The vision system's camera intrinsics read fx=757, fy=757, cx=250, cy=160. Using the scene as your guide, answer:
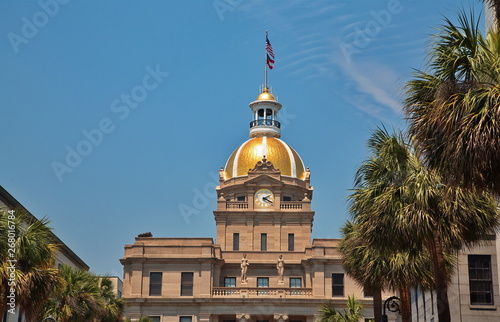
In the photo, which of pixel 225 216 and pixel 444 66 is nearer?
pixel 444 66

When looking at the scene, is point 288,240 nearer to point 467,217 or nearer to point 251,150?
point 251,150

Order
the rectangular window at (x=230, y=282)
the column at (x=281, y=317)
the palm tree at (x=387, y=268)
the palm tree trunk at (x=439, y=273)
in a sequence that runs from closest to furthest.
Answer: the palm tree trunk at (x=439, y=273), the palm tree at (x=387, y=268), the column at (x=281, y=317), the rectangular window at (x=230, y=282)

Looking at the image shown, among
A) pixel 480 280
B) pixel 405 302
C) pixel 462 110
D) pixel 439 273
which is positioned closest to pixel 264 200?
pixel 480 280

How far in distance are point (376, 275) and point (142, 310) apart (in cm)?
4188

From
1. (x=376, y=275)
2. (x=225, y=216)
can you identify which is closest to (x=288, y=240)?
(x=225, y=216)

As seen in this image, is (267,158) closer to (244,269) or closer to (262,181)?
(262,181)

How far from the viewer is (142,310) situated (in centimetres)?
7044

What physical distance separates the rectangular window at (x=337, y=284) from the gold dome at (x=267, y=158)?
18.2m

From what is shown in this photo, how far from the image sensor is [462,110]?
16.0 meters

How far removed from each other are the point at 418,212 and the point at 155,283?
5090cm

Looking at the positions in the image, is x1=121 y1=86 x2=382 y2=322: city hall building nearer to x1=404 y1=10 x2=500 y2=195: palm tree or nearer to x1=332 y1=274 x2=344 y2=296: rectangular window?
x1=332 y1=274 x2=344 y2=296: rectangular window

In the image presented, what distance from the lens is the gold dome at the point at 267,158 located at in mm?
86562

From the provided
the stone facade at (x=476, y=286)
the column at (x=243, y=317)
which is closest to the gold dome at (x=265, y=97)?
the column at (x=243, y=317)

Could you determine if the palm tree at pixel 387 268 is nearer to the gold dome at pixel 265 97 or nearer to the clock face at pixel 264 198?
the clock face at pixel 264 198
